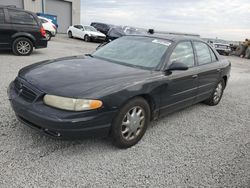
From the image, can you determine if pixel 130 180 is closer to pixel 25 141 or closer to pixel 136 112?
pixel 136 112

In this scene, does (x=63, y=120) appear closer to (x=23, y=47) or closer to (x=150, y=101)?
(x=150, y=101)

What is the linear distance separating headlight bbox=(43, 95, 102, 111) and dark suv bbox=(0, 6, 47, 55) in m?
6.77

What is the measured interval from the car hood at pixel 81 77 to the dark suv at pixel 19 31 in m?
5.74

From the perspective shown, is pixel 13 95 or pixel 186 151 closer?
pixel 13 95

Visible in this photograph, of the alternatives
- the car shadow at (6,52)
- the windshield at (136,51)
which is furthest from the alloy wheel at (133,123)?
the car shadow at (6,52)

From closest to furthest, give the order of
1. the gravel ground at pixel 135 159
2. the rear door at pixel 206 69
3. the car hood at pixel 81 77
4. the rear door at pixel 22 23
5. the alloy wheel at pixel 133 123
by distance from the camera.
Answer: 1. the gravel ground at pixel 135 159
2. the car hood at pixel 81 77
3. the alloy wheel at pixel 133 123
4. the rear door at pixel 206 69
5. the rear door at pixel 22 23

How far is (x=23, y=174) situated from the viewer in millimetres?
2463

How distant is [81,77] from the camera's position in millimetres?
2922

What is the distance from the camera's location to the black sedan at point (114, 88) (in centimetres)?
258

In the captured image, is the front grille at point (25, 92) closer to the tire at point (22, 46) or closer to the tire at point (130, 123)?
the tire at point (130, 123)

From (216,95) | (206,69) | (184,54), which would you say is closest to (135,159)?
(184,54)

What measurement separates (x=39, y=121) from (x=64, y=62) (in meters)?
1.27

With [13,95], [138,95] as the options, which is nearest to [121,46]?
[138,95]

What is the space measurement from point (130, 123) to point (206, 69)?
7.28ft
